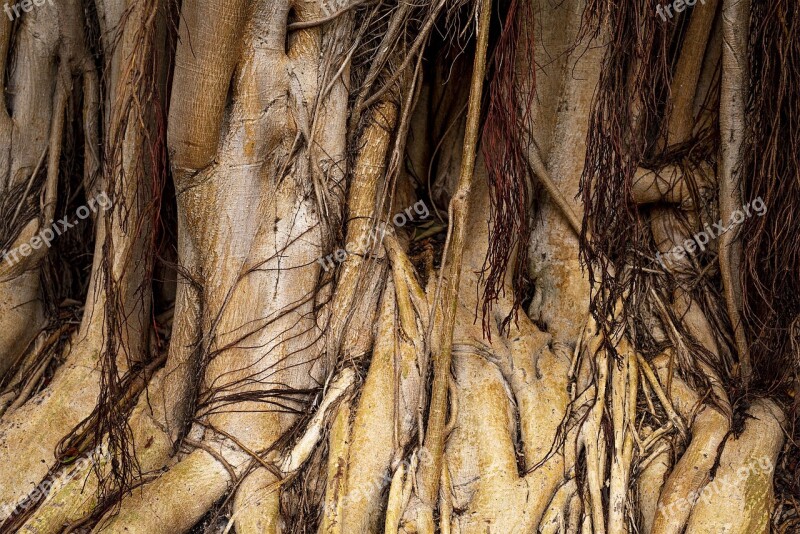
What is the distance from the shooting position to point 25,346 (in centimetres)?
299

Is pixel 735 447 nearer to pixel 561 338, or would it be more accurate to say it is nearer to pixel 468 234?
pixel 561 338

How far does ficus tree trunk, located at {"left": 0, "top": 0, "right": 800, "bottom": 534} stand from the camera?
7.75 feet

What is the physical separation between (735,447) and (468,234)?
1.08 m

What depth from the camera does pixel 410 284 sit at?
104 inches
